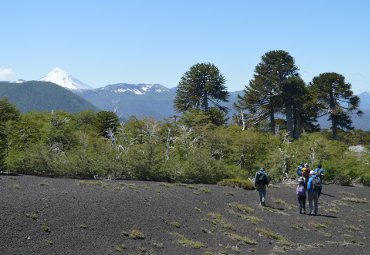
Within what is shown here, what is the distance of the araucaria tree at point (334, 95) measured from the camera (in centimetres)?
4144

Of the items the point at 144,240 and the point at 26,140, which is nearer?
the point at 144,240

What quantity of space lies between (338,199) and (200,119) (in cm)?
1323

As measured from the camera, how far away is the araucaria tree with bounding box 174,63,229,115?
140ft

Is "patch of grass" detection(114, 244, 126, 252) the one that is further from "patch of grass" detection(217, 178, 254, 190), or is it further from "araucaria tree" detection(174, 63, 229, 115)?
"araucaria tree" detection(174, 63, 229, 115)

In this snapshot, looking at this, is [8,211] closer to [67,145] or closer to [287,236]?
[287,236]

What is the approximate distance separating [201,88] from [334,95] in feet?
42.3

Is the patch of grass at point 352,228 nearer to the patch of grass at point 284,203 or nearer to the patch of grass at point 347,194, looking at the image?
the patch of grass at point 284,203

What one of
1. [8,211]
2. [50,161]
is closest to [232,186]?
[50,161]

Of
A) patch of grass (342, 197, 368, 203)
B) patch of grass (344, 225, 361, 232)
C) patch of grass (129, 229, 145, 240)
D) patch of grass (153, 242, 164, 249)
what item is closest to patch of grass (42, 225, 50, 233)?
patch of grass (129, 229, 145, 240)

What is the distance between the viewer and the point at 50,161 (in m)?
21.0

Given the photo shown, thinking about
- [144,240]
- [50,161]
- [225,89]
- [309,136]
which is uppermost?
[225,89]

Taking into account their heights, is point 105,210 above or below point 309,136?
below

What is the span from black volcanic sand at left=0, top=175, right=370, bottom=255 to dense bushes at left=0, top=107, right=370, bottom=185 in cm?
341

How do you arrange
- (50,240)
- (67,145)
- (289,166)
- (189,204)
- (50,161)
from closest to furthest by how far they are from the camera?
(50,240), (189,204), (50,161), (67,145), (289,166)
